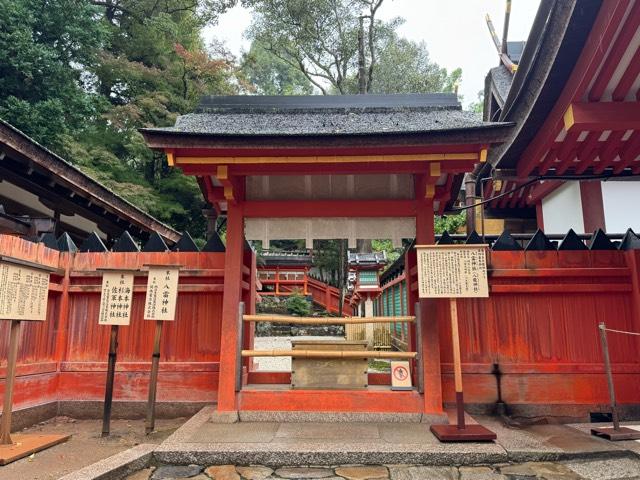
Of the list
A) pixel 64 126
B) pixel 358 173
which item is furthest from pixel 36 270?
pixel 64 126

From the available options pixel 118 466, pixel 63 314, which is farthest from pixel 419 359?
pixel 63 314

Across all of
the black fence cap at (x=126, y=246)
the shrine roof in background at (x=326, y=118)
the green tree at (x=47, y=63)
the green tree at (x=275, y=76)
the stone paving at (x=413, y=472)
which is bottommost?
the stone paving at (x=413, y=472)

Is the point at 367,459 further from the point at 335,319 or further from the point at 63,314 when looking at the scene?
the point at 63,314

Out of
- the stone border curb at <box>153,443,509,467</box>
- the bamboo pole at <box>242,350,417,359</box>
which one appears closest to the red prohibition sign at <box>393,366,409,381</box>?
the bamboo pole at <box>242,350,417,359</box>

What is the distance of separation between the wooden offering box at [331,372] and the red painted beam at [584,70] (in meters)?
3.25

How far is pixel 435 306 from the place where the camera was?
16.7ft

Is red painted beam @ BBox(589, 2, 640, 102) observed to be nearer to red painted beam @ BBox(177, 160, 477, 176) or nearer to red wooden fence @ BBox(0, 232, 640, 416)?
red painted beam @ BBox(177, 160, 477, 176)

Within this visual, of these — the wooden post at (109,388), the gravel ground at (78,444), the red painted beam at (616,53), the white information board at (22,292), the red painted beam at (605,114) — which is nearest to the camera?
the red painted beam at (616,53)

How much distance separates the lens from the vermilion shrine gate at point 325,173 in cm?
465

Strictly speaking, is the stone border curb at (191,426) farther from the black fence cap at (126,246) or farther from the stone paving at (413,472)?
the black fence cap at (126,246)

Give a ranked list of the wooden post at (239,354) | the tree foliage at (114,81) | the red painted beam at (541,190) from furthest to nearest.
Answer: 1. the tree foliage at (114,81)
2. the red painted beam at (541,190)
3. the wooden post at (239,354)

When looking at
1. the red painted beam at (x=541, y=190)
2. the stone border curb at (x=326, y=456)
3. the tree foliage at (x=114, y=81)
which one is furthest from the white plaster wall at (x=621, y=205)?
the tree foliage at (x=114, y=81)

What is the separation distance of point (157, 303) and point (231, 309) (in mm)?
873

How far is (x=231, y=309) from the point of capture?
16.9 feet
